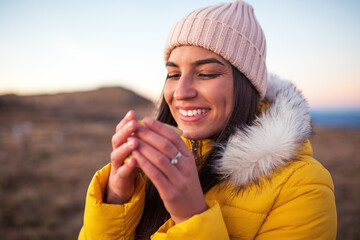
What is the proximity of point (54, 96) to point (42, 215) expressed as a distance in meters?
39.5

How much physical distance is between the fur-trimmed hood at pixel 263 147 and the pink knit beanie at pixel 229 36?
20.1 inches

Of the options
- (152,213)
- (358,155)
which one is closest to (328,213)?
(152,213)

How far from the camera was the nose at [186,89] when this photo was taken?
1.68 meters

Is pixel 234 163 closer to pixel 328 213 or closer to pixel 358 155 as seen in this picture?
pixel 328 213

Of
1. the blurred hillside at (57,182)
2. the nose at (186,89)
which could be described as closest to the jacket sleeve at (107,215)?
the nose at (186,89)

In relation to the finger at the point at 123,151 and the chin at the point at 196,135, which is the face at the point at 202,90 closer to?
the chin at the point at 196,135

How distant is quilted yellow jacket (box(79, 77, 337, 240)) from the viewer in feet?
4.20

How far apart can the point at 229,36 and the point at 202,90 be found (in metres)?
0.58

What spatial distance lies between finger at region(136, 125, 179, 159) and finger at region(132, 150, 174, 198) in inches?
3.1

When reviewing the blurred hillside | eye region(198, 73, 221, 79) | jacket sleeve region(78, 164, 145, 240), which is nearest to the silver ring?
jacket sleeve region(78, 164, 145, 240)

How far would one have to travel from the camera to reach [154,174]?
3.25 ft

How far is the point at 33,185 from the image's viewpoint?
7.27 metres

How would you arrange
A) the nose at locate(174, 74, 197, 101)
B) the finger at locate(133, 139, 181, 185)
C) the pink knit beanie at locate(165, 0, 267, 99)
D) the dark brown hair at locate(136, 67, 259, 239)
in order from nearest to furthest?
the finger at locate(133, 139, 181, 185) < the dark brown hair at locate(136, 67, 259, 239) < the nose at locate(174, 74, 197, 101) < the pink knit beanie at locate(165, 0, 267, 99)

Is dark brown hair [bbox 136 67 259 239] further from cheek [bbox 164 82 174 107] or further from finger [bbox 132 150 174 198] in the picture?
finger [bbox 132 150 174 198]
